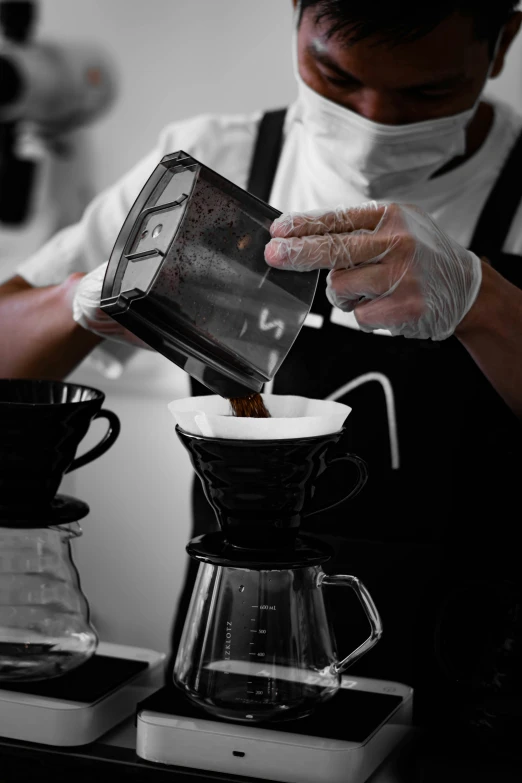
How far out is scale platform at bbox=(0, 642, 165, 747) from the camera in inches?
27.4

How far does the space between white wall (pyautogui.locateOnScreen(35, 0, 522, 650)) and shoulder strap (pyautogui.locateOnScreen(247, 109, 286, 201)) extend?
0.64 metres

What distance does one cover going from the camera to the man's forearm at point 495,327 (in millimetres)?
977

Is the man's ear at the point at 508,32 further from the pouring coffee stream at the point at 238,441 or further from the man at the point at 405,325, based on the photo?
the pouring coffee stream at the point at 238,441

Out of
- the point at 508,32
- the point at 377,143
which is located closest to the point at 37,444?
the point at 377,143

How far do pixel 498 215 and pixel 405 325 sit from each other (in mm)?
445

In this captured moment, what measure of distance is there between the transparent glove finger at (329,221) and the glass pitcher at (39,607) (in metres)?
A: 0.32

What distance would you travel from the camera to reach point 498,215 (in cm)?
126

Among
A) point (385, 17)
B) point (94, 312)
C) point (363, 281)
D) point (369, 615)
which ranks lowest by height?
point (369, 615)

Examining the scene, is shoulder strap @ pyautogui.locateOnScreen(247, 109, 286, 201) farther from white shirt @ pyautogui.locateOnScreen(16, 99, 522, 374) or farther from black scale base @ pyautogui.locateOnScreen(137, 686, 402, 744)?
black scale base @ pyautogui.locateOnScreen(137, 686, 402, 744)

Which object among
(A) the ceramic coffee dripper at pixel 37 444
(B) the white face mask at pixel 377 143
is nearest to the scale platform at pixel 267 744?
(A) the ceramic coffee dripper at pixel 37 444

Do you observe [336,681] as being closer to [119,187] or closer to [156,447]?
[119,187]

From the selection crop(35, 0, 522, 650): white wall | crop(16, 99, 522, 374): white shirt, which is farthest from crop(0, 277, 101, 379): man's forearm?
crop(35, 0, 522, 650): white wall

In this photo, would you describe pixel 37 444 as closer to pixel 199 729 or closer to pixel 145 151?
pixel 199 729

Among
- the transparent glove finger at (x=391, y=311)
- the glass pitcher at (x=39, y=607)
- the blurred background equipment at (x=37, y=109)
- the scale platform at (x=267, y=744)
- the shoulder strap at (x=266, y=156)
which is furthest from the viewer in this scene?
the blurred background equipment at (x=37, y=109)
